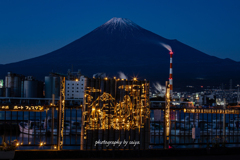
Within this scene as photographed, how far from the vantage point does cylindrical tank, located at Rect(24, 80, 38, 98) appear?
97125 mm

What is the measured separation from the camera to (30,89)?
98.6 metres

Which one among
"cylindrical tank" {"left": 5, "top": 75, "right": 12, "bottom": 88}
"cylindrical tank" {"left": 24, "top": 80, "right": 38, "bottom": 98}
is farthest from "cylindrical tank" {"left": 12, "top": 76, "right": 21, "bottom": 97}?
"cylindrical tank" {"left": 24, "top": 80, "right": 38, "bottom": 98}

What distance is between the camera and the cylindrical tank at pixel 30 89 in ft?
319

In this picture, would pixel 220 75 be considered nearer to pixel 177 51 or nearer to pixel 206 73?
pixel 206 73

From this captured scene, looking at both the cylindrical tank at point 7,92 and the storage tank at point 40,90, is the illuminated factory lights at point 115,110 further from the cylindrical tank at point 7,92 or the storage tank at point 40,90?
the storage tank at point 40,90

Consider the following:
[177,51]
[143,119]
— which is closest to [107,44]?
[177,51]

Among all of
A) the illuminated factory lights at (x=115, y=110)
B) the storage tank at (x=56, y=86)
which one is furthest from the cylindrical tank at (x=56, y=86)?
the illuminated factory lights at (x=115, y=110)

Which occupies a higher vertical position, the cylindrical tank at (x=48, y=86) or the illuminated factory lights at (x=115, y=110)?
the cylindrical tank at (x=48, y=86)

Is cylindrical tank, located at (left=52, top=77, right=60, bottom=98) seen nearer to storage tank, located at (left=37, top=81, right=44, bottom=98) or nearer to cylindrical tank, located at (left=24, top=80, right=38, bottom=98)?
cylindrical tank, located at (left=24, top=80, right=38, bottom=98)

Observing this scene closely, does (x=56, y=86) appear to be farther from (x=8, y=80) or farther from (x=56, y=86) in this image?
(x=8, y=80)

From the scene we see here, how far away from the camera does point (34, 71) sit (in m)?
156

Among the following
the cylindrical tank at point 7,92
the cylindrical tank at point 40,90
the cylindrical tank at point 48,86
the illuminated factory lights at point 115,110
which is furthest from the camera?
the cylindrical tank at point 40,90

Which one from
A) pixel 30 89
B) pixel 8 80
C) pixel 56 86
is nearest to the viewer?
pixel 56 86

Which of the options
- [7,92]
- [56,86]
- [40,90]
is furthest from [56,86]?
[7,92]
